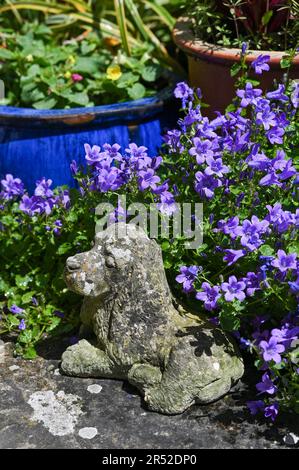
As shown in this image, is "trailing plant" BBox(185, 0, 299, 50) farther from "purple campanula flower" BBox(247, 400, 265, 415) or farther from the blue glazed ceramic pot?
"purple campanula flower" BBox(247, 400, 265, 415)

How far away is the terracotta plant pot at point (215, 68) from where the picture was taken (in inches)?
127

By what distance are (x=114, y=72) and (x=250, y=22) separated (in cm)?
72

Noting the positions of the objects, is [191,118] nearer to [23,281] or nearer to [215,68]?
[215,68]

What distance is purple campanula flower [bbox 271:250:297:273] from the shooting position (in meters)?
2.39

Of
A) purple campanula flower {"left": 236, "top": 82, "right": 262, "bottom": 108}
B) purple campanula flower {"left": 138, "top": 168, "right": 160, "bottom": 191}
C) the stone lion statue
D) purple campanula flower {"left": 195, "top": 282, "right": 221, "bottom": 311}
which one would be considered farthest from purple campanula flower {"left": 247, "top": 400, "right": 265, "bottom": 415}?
purple campanula flower {"left": 236, "top": 82, "right": 262, "bottom": 108}

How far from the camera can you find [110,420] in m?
2.62

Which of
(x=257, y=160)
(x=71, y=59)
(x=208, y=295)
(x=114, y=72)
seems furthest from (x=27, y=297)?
(x=71, y=59)

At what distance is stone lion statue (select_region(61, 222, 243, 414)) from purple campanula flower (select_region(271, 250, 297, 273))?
405 mm

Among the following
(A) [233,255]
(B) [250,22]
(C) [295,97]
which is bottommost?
(A) [233,255]

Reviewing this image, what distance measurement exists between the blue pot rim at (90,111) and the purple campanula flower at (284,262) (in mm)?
1331

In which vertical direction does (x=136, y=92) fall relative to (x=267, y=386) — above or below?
above

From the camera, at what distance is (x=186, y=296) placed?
2.96 m

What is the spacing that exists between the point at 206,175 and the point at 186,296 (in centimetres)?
53

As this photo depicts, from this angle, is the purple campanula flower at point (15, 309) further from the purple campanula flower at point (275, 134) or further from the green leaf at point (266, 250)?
the purple campanula flower at point (275, 134)
